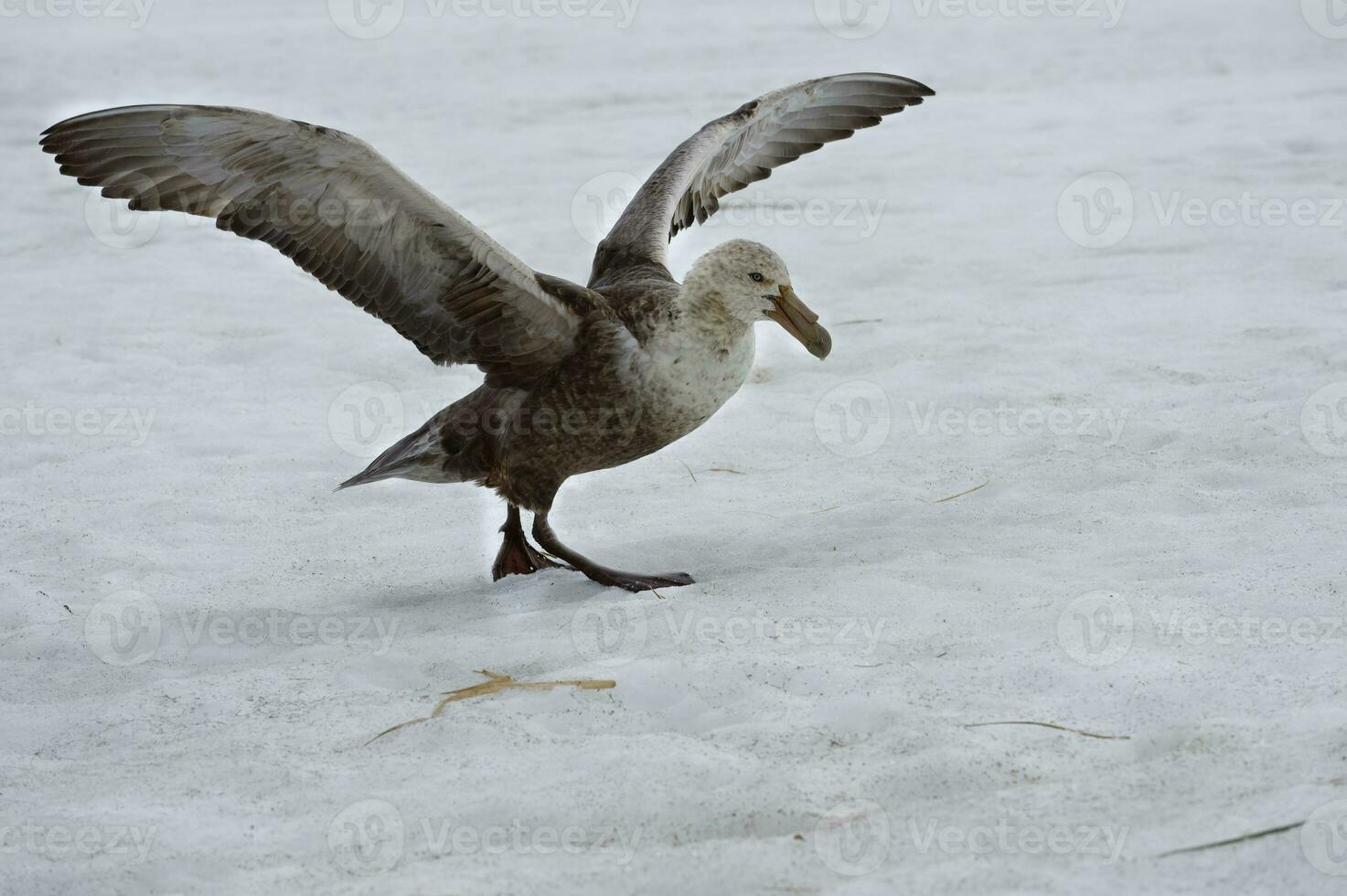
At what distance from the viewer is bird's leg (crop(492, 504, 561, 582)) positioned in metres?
4.96

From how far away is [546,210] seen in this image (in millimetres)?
9617

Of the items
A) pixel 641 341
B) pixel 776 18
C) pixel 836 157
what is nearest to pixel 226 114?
pixel 641 341

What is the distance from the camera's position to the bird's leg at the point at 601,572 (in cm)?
448

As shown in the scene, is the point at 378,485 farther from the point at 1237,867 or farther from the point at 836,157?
the point at 836,157

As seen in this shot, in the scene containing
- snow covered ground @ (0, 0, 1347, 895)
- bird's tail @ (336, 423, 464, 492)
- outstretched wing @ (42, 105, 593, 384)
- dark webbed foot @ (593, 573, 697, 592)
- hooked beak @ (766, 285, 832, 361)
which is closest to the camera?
snow covered ground @ (0, 0, 1347, 895)

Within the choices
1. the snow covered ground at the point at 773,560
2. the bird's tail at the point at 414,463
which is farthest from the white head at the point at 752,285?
the bird's tail at the point at 414,463

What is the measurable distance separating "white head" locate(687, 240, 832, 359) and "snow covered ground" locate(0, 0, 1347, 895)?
0.77 metres

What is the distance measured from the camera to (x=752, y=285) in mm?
4562

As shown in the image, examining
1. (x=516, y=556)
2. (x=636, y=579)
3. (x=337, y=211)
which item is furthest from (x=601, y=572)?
(x=337, y=211)

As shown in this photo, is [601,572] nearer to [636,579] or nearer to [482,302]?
[636,579]

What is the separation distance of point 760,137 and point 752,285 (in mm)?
1740

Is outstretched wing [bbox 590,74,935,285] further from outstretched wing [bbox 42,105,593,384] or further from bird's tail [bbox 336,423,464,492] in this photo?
bird's tail [bbox 336,423,464,492]

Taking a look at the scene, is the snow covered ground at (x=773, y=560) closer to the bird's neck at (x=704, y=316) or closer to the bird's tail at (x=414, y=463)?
the bird's tail at (x=414, y=463)

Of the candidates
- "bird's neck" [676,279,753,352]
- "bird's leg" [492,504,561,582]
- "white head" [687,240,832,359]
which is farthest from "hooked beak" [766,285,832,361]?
"bird's leg" [492,504,561,582]
